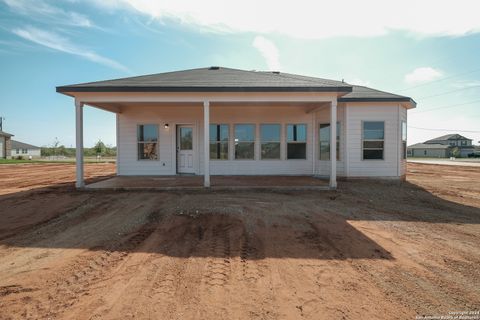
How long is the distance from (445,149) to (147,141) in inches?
3089

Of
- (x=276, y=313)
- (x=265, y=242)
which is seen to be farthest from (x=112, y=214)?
(x=276, y=313)

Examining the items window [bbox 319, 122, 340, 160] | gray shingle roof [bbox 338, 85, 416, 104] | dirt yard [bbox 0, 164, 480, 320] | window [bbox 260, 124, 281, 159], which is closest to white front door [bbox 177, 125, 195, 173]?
window [bbox 260, 124, 281, 159]

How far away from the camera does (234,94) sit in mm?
8938

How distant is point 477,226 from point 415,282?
11.9 ft

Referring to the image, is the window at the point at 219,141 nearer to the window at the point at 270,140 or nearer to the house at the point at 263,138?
the house at the point at 263,138

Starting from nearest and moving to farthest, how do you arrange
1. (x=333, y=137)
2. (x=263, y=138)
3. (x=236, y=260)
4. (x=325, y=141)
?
(x=236, y=260) → (x=333, y=137) → (x=325, y=141) → (x=263, y=138)

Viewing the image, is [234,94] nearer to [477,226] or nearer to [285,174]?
[285,174]

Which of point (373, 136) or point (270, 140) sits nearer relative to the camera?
point (373, 136)

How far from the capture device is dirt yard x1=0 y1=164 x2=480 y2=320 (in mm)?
2721

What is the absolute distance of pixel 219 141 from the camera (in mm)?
12250

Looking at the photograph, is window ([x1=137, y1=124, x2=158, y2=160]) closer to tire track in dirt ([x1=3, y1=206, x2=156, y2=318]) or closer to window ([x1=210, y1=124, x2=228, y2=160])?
window ([x1=210, y1=124, x2=228, y2=160])

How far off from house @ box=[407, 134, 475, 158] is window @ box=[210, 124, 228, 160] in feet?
234

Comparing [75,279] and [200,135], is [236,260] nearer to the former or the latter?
[75,279]

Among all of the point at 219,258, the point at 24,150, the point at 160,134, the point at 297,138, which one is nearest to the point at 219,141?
the point at 160,134
